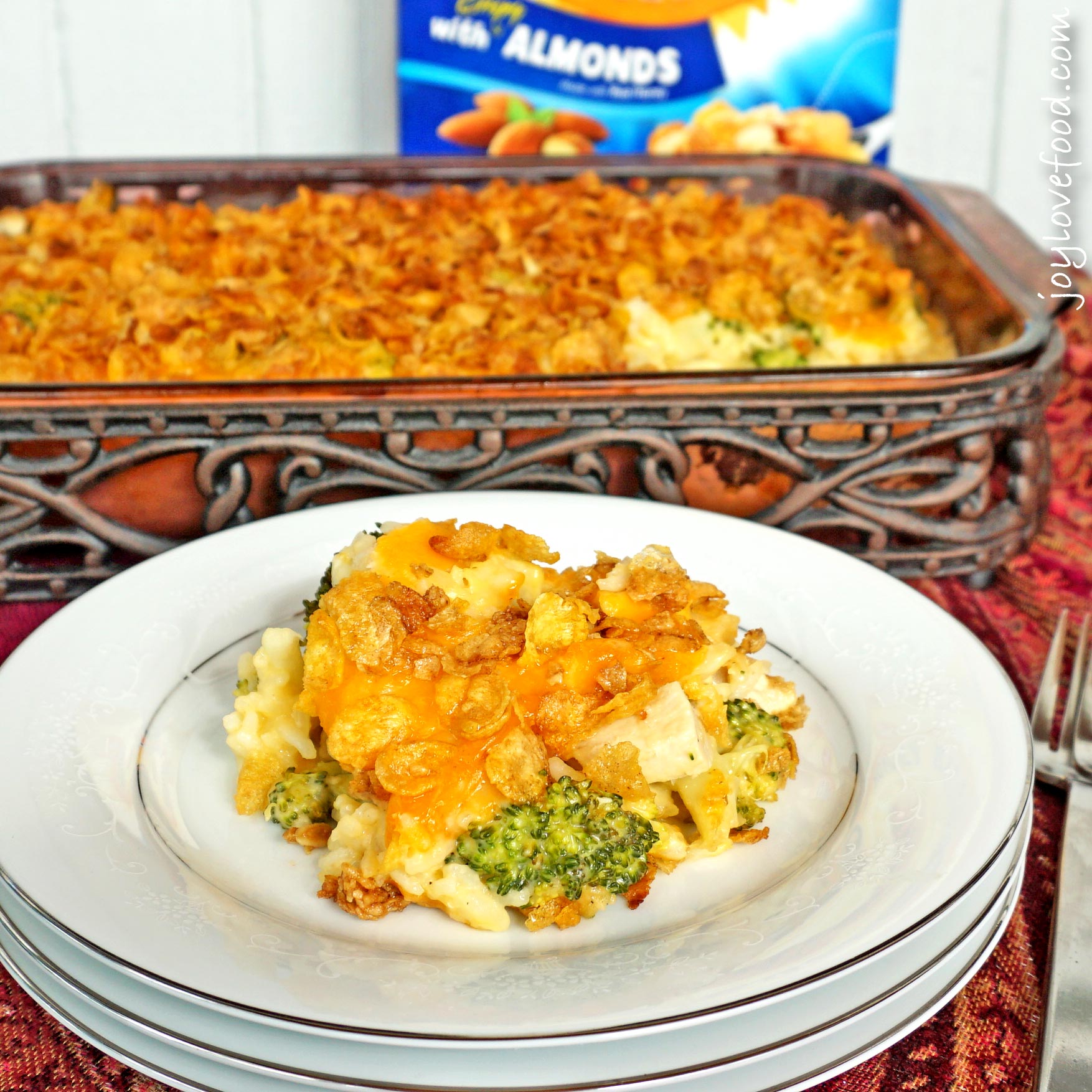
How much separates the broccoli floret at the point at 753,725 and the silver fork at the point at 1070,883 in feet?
1.12

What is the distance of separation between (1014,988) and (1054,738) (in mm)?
436

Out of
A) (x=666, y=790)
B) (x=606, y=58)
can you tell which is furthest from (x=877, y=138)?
(x=666, y=790)

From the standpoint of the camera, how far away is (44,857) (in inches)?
48.3

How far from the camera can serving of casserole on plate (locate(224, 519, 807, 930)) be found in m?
1.26

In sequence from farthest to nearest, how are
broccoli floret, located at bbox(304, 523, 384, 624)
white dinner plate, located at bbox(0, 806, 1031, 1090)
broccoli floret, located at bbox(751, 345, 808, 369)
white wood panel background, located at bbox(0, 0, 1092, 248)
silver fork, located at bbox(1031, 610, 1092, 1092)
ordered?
white wood panel background, located at bbox(0, 0, 1092, 248) < broccoli floret, located at bbox(751, 345, 808, 369) < broccoli floret, located at bbox(304, 523, 384, 624) < silver fork, located at bbox(1031, 610, 1092, 1092) < white dinner plate, located at bbox(0, 806, 1031, 1090)

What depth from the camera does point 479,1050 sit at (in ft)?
3.29

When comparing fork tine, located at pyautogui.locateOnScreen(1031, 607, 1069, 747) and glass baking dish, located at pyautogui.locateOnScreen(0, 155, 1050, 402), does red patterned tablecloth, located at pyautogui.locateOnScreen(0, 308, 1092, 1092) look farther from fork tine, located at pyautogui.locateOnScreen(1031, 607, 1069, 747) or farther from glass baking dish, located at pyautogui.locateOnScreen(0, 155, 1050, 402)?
glass baking dish, located at pyautogui.locateOnScreen(0, 155, 1050, 402)

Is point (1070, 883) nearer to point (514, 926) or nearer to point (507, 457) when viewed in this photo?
point (514, 926)

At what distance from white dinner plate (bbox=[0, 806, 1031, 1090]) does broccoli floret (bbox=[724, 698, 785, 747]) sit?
1.21ft

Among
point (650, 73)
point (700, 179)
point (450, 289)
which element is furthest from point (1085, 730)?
point (650, 73)

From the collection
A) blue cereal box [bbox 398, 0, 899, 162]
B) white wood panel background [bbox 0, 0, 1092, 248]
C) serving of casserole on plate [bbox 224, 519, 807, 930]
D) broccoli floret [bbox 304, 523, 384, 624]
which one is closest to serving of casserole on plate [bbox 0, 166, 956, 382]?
broccoli floret [bbox 304, 523, 384, 624]

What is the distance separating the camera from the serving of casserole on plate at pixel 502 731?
1.26 m

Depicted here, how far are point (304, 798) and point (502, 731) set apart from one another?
10.3 inches

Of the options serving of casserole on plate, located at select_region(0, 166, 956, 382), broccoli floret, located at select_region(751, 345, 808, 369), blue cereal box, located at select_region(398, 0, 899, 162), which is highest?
blue cereal box, located at select_region(398, 0, 899, 162)
